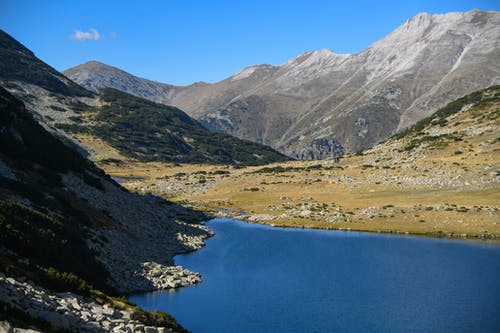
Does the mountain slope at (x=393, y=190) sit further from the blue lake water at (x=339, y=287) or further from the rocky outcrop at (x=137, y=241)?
the rocky outcrop at (x=137, y=241)

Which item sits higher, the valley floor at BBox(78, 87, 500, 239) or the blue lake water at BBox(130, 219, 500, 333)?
the valley floor at BBox(78, 87, 500, 239)

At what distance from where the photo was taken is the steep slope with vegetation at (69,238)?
1118 inches

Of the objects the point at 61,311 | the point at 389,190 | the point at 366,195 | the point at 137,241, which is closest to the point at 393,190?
the point at 389,190

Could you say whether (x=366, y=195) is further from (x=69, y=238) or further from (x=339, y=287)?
(x=69, y=238)

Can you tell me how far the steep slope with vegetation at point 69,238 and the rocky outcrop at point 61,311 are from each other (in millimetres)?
80

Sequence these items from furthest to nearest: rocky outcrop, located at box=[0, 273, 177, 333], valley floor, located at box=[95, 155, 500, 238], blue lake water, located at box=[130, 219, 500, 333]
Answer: valley floor, located at box=[95, 155, 500, 238], blue lake water, located at box=[130, 219, 500, 333], rocky outcrop, located at box=[0, 273, 177, 333]

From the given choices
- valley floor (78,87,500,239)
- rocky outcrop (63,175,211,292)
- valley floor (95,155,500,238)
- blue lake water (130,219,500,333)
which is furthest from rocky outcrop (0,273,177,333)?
valley floor (95,155,500,238)

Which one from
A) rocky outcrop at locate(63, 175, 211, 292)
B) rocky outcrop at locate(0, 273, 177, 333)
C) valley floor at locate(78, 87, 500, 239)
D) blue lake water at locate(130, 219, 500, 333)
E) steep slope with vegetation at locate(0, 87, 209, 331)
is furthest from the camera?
valley floor at locate(78, 87, 500, 239)

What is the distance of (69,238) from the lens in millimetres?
Result: 51156

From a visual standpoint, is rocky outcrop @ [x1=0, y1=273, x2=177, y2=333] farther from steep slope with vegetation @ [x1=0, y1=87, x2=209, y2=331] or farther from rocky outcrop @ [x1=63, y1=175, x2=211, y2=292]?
rocky outcrop @ [x1=63, y1=175, x2=211, y2=292]

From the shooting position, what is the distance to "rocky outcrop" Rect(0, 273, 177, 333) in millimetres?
24375

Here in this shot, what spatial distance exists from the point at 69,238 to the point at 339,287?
32555 mm

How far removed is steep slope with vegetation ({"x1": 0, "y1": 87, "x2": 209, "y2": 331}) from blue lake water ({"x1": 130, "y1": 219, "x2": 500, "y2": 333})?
5.32 metres

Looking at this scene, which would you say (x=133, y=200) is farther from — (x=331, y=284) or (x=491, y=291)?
(x=491, y=291)
